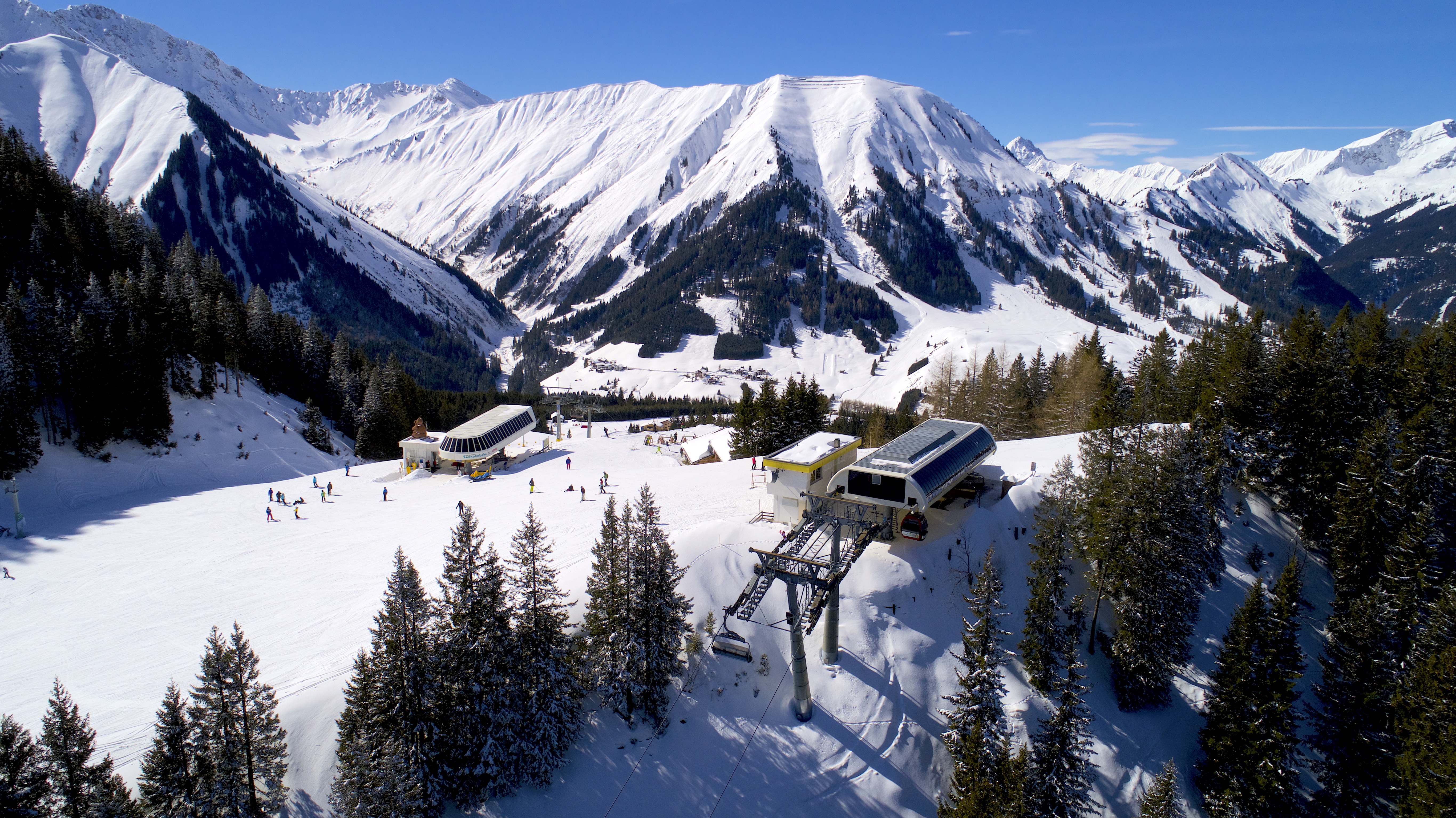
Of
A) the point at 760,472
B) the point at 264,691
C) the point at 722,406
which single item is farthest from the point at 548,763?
the point at 722,406

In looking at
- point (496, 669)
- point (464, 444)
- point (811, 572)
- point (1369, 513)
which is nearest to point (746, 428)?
point (464, 444)

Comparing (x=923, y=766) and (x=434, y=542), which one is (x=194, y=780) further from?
(x=923, y=766)

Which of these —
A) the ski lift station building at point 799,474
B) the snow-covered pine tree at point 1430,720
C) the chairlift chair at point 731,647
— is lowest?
A: the snow-covered pine tree at point 1430,720

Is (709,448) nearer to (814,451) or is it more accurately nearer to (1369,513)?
(814,451)

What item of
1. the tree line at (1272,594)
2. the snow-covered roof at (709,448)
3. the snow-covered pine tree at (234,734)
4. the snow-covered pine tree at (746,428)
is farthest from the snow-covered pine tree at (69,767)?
the snow-covered roof at (709,448)

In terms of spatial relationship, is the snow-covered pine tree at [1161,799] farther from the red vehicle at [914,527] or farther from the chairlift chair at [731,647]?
the chairlift chair at [731,647]

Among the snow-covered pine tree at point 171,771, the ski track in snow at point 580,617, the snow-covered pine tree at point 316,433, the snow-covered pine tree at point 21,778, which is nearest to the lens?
the snow-covered pine tree at point 21,778
